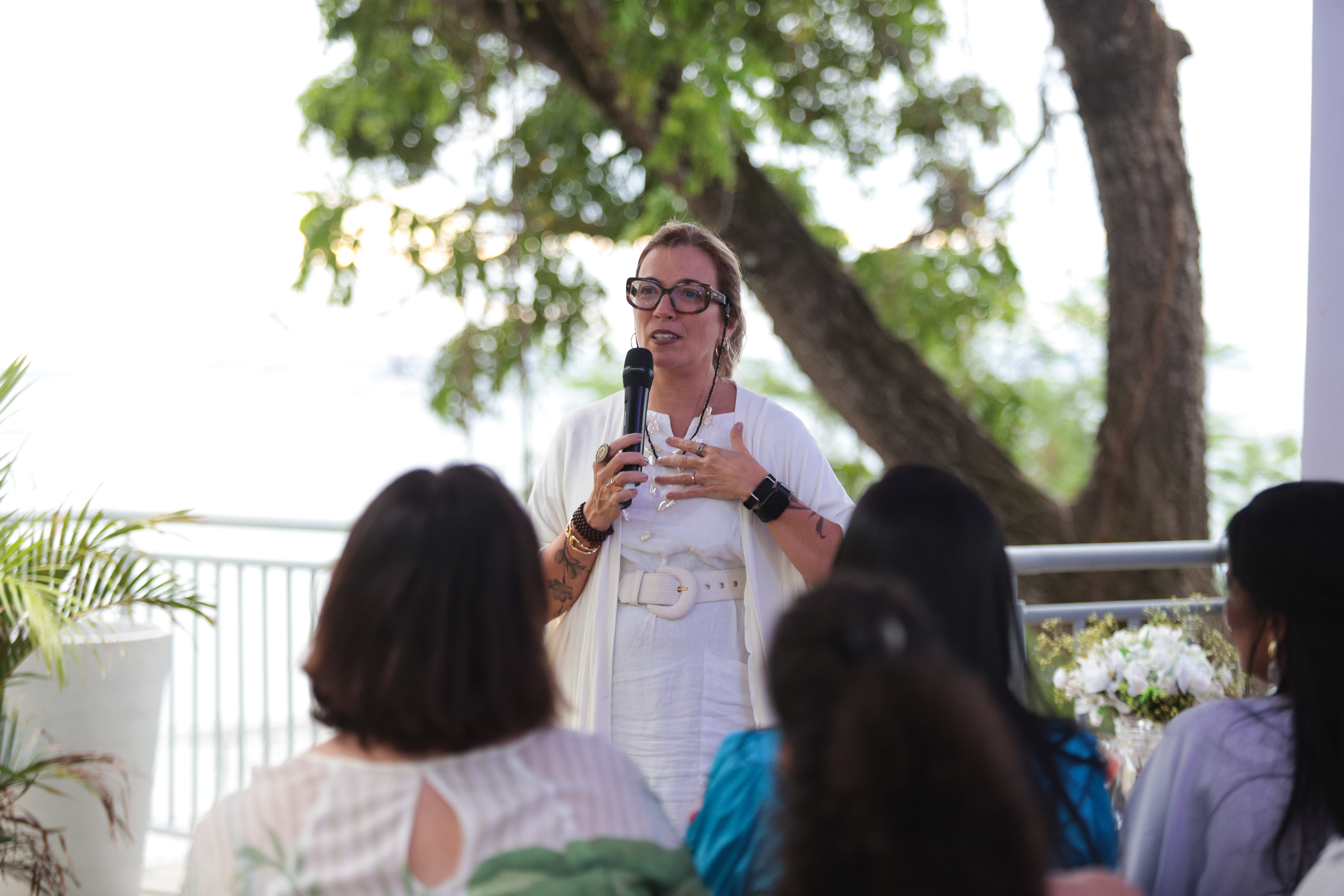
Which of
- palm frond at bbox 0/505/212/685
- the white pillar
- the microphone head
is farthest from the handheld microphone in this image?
the white pillar

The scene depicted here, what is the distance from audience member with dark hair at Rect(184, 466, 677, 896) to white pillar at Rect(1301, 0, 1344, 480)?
242cm

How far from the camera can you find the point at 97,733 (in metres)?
2.99

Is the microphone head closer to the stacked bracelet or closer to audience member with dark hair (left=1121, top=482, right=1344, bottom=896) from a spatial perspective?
the stacked bracelet

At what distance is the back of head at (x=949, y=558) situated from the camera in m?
1.15

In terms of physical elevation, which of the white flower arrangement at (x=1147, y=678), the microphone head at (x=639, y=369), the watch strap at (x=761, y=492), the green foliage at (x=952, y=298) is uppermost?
the green foliage at (x=952, y=298)

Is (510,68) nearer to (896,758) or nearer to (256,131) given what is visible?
(256,131)

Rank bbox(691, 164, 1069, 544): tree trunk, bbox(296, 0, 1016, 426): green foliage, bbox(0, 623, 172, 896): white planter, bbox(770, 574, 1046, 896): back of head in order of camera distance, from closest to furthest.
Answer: bbox(770, 574, 1046, 896): back of head, bbox(0, 623, 172, 896): white planter, bbox(691, 164, 1069, 544): tree trunk, bbox(296, 0, 1016, 426): green foliage

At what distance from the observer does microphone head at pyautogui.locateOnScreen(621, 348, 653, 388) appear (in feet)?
6.74

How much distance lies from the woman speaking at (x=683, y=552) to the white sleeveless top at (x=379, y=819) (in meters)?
0.86

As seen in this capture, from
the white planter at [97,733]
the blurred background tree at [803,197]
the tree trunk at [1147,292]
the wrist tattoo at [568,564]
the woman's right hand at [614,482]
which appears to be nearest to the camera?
the woman's right hand at [614,482]

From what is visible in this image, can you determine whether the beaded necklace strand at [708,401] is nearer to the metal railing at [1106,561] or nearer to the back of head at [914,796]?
the metal railing at [1106,561]

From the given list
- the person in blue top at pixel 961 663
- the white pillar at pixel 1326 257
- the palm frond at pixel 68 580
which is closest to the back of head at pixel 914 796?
the person in blue top at pixel 961 663

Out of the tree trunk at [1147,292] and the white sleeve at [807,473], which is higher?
the tree trunk at [1147,292]

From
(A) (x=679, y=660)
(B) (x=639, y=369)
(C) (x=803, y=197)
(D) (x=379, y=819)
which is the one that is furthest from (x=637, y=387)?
(C) (x=803, y=197)
